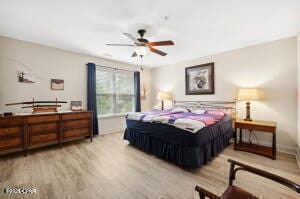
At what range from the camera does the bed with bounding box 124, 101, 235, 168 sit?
7.70 ft

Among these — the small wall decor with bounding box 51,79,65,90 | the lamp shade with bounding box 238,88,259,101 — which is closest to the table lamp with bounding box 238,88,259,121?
the lamp shade with bounding box 238,88,259,101

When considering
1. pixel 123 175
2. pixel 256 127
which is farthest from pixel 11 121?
pixel 256 127

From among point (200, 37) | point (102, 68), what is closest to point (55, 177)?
point (102, 68)

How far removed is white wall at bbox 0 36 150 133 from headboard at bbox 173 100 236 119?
2821 millimetres

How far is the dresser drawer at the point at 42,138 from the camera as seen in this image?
302 centimetres

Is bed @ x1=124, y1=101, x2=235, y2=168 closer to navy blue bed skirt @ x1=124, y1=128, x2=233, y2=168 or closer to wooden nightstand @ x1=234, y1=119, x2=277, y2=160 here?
navy blue bed skirt @ x1=124, y1=128, x2=233, y2=168

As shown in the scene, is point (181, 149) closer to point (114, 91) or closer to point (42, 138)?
point (42, 138)

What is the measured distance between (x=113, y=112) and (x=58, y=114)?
1941 mm

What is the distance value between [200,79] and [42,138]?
448cm

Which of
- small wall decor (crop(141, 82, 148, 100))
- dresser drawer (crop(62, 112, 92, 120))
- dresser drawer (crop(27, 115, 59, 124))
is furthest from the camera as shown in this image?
small wall decor (crop(141, 82, 148, 100))

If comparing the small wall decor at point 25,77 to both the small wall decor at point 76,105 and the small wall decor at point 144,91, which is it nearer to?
the small wall decor at point 76,105

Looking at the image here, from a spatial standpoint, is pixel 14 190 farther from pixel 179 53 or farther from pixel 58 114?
pixel 179 53

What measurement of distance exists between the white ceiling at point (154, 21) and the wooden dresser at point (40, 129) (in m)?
1.80

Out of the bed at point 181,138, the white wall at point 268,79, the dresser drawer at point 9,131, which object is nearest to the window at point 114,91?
the bed at point 181,138
